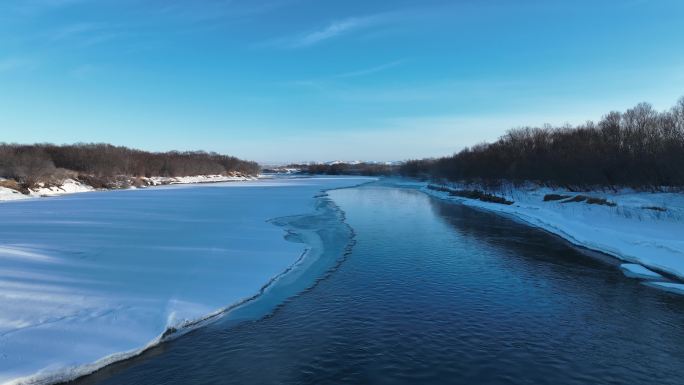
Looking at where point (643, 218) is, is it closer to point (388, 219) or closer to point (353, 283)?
point (388, 219)

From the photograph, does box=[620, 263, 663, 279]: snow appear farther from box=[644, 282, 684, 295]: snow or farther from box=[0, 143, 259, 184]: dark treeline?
box=[0, 143, 259, 184]: dark treeline

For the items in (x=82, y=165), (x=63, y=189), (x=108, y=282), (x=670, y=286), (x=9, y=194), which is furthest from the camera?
(x=82, y=165)

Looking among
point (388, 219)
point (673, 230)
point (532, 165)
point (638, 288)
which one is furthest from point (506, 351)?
point (532, 165)

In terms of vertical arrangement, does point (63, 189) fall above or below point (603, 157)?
below

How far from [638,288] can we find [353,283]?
8134 mm

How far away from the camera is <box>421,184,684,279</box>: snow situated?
1520cm

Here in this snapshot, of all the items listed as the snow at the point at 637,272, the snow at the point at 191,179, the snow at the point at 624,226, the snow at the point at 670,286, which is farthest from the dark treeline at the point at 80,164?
the snow at the point at 670,286

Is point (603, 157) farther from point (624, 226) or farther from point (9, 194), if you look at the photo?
point (9, 194)

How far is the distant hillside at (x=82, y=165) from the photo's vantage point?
51594 millimetres

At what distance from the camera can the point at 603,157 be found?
40.7m

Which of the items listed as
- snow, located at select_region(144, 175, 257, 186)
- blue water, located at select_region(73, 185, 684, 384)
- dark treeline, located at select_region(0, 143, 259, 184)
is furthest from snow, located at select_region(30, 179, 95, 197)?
blue water, located at select_region(73, 185, 684, 384)

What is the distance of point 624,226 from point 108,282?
2252 cm

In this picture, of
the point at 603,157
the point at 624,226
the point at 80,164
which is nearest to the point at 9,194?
the point at 80,164

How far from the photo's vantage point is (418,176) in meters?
122
